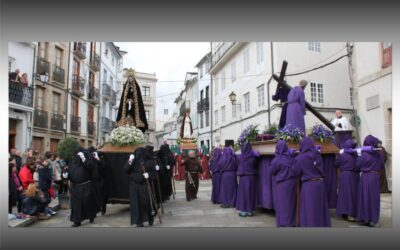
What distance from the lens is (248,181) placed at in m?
8.16

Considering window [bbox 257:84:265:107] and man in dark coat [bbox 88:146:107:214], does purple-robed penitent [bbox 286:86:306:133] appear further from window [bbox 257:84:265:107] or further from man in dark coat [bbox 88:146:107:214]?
window [bbox 257:84:265:107]

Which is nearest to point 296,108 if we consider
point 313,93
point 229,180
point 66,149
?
point 229,180

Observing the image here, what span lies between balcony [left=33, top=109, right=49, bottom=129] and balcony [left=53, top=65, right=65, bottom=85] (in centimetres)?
229

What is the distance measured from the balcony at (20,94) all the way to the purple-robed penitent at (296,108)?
21.7 ft

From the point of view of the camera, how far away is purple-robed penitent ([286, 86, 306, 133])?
8228 millimetres

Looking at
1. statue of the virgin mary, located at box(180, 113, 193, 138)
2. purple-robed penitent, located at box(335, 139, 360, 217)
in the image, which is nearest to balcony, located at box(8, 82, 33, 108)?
purple-robed penitent, located at box(335, 139, 360, 217)

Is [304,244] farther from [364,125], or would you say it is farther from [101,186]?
[364,125]

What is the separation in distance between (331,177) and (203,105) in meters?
22.4

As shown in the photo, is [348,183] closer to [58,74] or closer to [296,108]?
[296,108]

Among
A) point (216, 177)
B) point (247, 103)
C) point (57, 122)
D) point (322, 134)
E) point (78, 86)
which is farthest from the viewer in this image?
point (247, 103)

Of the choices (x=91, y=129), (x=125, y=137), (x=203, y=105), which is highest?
(x=203, y=105)

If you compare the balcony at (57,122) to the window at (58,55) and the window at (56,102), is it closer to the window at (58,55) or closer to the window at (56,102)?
the window at (56,102)

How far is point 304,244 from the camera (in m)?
5.83

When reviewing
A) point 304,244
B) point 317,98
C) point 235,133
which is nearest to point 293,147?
point 304,244
